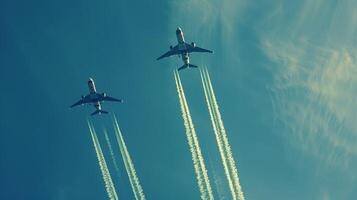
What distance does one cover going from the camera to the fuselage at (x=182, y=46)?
148125 millimetres

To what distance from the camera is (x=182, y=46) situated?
150 m

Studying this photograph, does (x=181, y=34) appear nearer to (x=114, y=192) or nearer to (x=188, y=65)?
(x=188, y=65)

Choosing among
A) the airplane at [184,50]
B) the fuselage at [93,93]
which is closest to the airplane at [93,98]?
the fuselage at [93,93]

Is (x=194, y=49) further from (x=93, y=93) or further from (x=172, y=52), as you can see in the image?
(x=93, y=93)

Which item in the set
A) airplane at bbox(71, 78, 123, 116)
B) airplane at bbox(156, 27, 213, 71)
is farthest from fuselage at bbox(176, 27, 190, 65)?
airplane at bbox(71, 78, 123, 116)

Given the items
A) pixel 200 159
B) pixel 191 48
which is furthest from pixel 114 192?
pixel 191 48

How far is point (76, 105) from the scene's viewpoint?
157250mm

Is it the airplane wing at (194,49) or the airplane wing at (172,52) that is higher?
the airplane wing at (172,52)

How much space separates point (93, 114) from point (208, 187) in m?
44.5

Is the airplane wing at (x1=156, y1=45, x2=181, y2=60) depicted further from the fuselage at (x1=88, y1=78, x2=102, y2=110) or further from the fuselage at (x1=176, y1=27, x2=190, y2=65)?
the fuselage at (x1=88, y1=78, x2=102, y2=110)

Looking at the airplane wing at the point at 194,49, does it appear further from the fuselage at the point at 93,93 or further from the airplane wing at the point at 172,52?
the fuselage at the point at 93,93

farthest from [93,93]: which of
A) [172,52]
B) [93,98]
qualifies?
[172,52]

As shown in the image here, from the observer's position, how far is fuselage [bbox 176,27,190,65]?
486 feet

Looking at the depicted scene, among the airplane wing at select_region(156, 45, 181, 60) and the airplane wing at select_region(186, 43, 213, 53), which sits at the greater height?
the airplane wing at select_region(156, 45, 181, 60)
